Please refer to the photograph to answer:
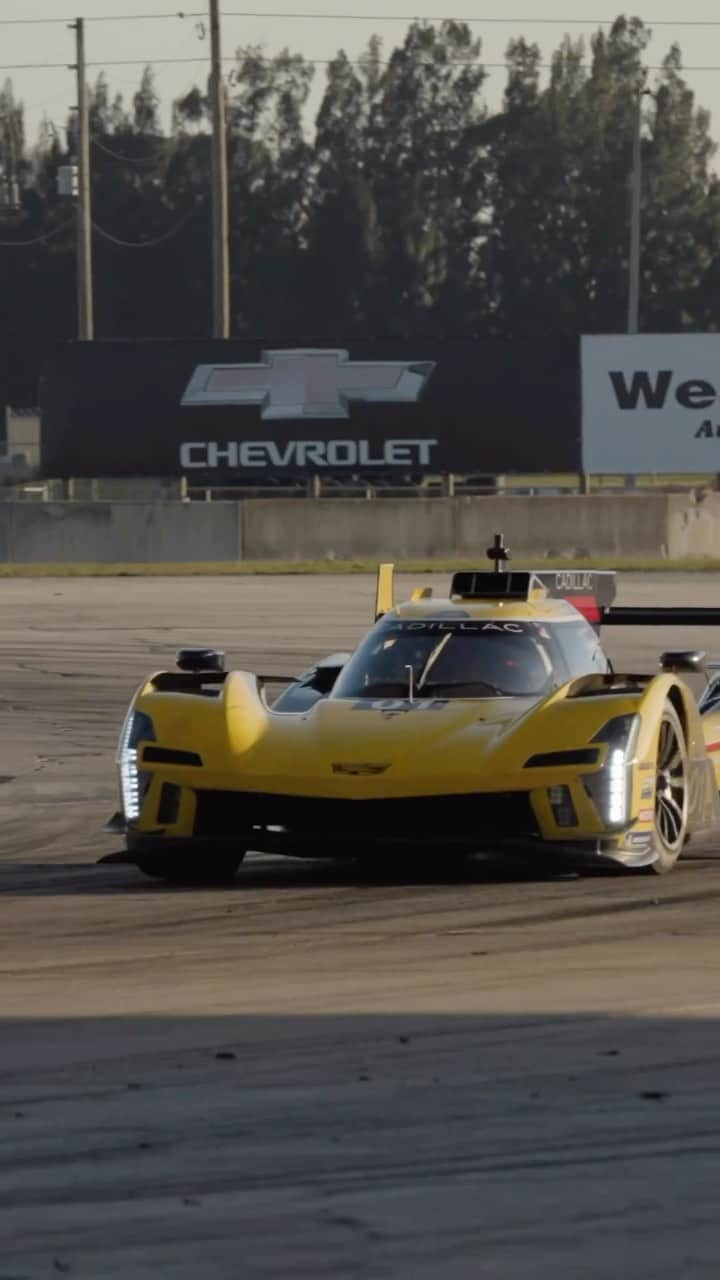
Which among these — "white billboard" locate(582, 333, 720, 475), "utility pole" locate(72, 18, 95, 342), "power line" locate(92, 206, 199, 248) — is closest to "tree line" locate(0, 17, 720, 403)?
"power line" locate(92, 206, 199, 248)

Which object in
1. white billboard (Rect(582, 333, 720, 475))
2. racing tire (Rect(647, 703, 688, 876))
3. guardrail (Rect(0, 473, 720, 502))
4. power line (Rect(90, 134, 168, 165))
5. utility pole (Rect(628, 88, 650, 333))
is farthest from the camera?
power line (Rect(90, 134, 168, 165))

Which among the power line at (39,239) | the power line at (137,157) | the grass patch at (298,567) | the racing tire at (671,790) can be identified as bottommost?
the grass patch at (298,567)

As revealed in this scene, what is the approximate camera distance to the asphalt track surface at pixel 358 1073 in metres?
4.96

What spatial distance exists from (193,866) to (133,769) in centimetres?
54

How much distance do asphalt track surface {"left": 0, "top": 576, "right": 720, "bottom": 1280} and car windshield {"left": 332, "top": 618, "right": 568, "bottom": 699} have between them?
922 millimetres

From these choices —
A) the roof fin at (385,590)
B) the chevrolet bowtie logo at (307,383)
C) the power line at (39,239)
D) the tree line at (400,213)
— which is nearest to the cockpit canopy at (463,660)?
the roof fin at (385,590)

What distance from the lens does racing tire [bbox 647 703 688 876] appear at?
11.2 metres

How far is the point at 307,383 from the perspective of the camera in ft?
154

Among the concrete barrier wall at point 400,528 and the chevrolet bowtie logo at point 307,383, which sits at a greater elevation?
the chevrolet bowtie logo at point 307,383

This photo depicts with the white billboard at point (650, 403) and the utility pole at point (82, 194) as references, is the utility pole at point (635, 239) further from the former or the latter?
the utility pole at point (82, 194)

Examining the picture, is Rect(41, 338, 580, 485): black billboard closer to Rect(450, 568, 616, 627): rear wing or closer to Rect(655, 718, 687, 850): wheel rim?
Rect(450, 568, 616, 627): rear wing

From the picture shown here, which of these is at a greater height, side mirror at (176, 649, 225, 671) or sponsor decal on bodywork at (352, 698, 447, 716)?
side mirror at (176, 649, 225, 671)

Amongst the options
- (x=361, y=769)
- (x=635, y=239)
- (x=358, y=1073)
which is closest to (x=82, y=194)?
(x=635, y=239)

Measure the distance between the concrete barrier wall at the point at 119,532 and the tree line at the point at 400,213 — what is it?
6225cm
